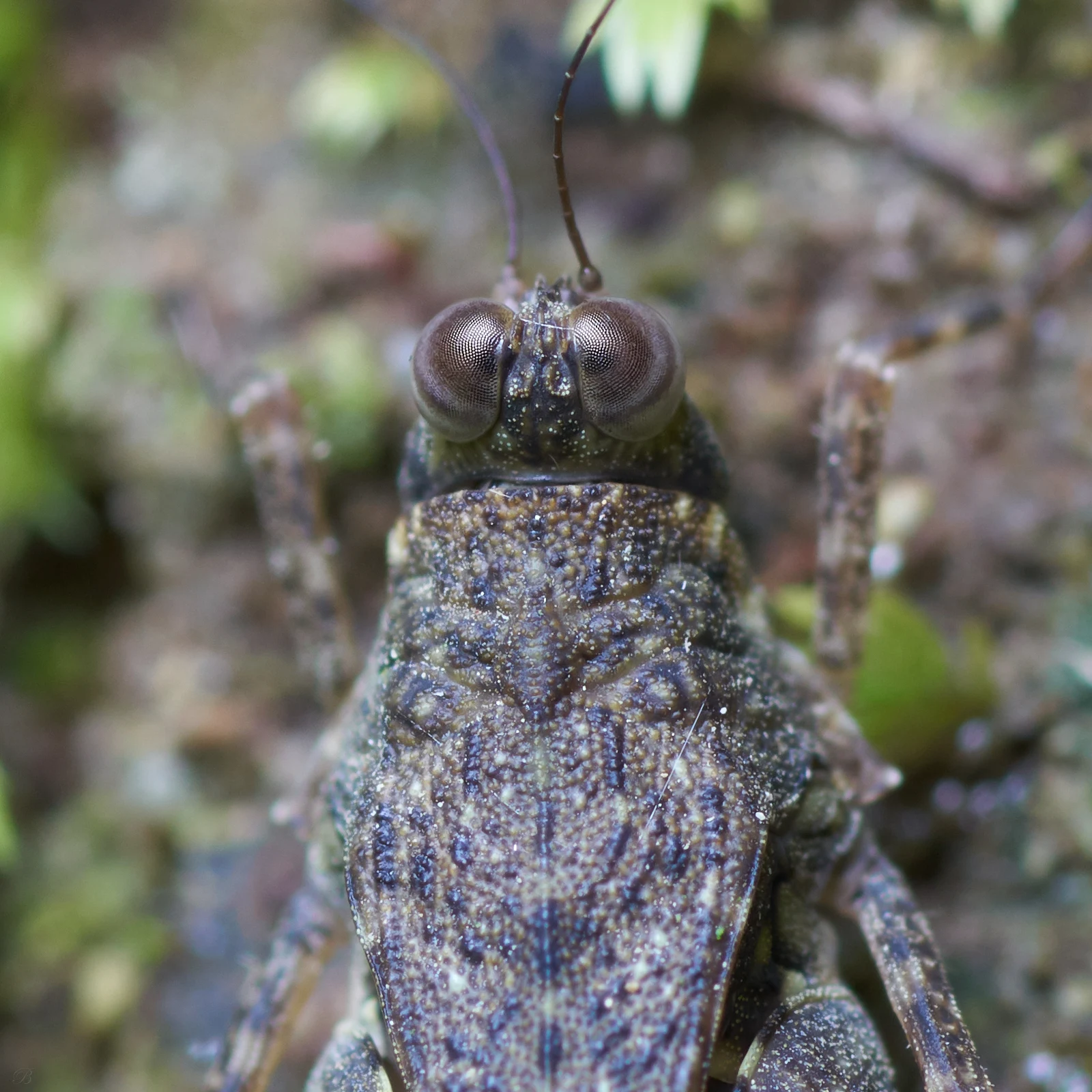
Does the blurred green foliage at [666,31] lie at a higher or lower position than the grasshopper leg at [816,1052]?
higher

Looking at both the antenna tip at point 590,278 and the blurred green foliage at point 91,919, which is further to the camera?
the blurred green foliage at point 91,919

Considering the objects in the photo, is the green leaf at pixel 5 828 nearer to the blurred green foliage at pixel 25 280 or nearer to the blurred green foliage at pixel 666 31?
the blurred green foliage at pixel 25 280

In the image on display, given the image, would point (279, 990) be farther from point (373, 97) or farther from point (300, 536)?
point (373, 97)

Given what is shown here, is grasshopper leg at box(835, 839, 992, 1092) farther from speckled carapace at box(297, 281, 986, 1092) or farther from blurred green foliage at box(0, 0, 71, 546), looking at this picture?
blurred green foliage at box(0, 0, 71, 546)

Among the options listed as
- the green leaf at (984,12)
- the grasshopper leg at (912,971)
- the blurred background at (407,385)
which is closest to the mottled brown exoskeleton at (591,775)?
the grasshopper leg at (912,971)

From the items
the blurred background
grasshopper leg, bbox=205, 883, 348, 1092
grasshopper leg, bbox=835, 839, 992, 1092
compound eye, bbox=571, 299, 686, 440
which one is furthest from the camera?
the blurred background

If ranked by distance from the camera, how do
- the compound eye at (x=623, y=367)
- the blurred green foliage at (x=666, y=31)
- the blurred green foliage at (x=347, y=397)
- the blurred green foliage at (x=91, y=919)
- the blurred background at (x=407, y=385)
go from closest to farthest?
the compound eye at (x=623, y=367), the blurred background at (x=407, y=385), the blurred green foliage at (x=666, y=31), the blurred green foliage at (x=91, y=919), the blurred green foliage at (x=347, y=397)

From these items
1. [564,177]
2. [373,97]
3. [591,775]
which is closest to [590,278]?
[564,177]

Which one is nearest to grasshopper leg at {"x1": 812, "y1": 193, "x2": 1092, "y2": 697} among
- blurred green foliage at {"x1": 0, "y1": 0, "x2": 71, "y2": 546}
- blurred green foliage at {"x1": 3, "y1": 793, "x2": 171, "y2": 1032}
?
blurred green foliage at {"x1": 3, "y1": 793, "x2": 171, "y2": 1032}
